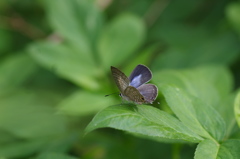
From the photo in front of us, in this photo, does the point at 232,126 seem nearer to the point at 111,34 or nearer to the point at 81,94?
the point at 81,94

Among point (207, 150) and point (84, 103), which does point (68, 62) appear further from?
point (207, 150)

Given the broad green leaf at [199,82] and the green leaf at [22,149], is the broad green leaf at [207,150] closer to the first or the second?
the broad green leaf at [199,82]

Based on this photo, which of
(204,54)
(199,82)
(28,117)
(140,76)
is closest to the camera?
(140,76)

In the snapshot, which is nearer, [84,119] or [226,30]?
[84,119]

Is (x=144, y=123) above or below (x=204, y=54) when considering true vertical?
below

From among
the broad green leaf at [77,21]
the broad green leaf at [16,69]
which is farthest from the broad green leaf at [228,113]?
the broad green leaf at [16,69]

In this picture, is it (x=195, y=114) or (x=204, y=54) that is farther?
(x=204, y=54)

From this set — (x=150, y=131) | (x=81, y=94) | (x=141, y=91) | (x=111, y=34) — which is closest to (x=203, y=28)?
(x=111, y=34)

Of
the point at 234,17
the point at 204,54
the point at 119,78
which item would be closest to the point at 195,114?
the point at 119,78
